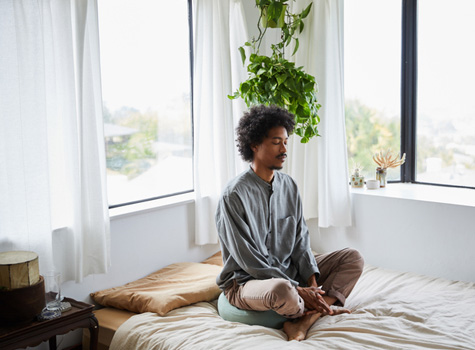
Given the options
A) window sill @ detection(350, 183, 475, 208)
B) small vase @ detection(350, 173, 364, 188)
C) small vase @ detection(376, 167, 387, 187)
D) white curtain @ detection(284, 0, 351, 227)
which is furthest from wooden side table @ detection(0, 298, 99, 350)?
small vase @ detection(376, 167, 387, 187)

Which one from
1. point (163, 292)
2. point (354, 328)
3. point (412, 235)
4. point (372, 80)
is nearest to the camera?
point (354, 328)

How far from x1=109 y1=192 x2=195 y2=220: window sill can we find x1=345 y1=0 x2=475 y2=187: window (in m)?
1.20

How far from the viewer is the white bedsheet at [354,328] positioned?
205cm

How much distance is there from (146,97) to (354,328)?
1773 millimetres

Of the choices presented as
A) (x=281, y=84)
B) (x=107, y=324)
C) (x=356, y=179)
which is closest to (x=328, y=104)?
(x=281, y=84)

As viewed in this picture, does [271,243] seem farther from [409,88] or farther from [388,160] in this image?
[409,88]

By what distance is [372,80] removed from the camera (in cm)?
360

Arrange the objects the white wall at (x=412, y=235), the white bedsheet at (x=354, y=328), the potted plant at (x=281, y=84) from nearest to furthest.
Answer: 1. the white bedsheet at (x=354, y=328)
2. the white wall at (x=412, y=235)
3. the potted plant at (x=281, y=84)

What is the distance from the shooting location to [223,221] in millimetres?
2387

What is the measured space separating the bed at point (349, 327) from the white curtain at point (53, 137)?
0.40 metres

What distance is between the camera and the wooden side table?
1.94m

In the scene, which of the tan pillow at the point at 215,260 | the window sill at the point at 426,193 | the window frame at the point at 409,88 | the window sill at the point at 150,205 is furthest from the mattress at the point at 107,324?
the window frame at the point at 409,88

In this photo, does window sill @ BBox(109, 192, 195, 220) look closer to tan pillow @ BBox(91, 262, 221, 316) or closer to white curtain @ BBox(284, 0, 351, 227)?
tan pillow @ BBox(91, 262, 221, 316)

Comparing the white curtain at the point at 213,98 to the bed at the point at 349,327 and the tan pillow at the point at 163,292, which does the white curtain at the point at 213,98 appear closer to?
the tan pillow at the point at 163,292
